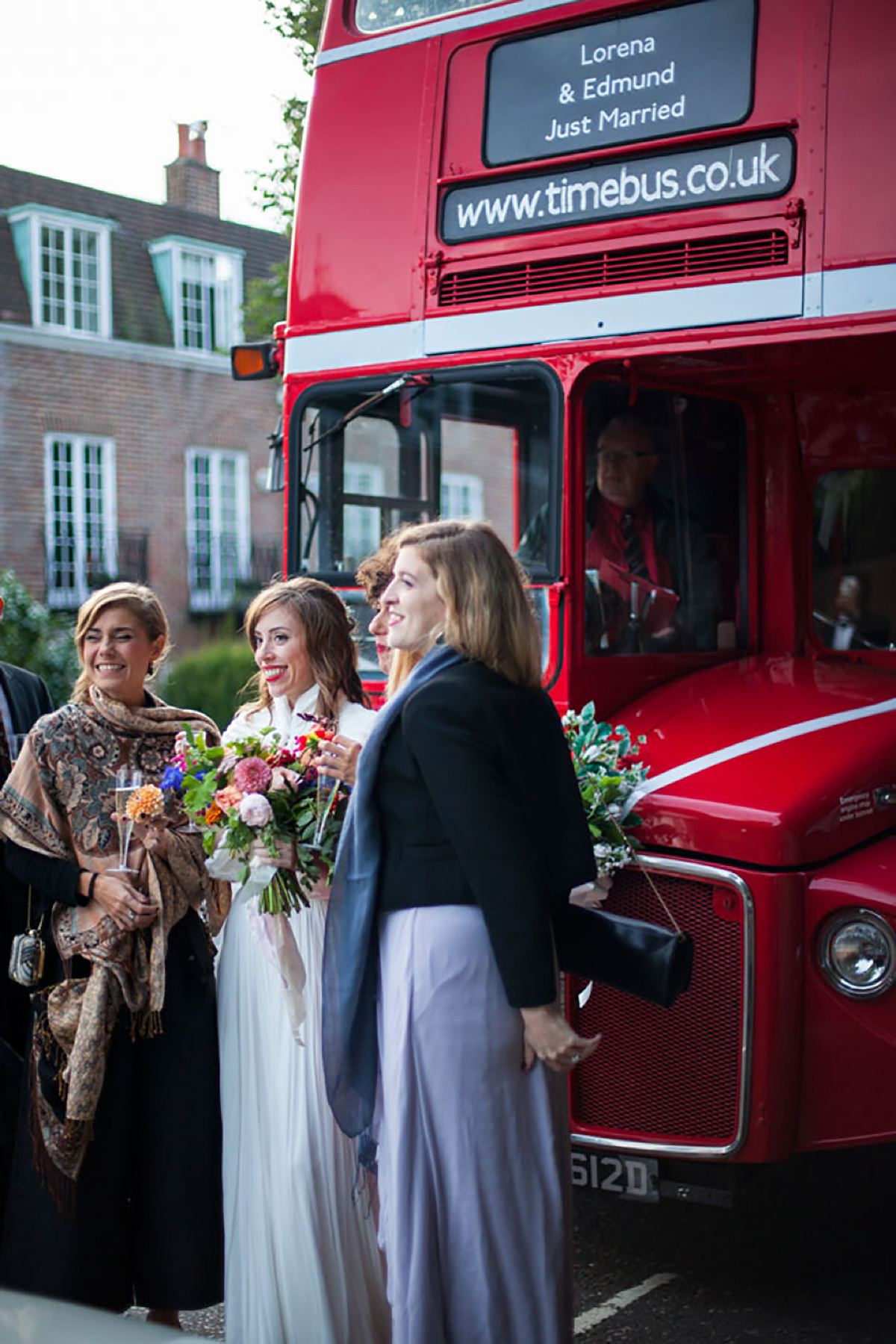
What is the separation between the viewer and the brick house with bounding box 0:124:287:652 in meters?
20.8

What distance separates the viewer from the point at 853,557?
528cm

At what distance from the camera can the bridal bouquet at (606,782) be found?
12.8ft

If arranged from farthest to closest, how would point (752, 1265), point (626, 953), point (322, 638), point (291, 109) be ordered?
point (291, 109) < point (752, 1265) < point (322, 638) < point (626, 953)

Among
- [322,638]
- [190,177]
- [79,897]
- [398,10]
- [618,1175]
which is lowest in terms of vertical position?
[618,1175]

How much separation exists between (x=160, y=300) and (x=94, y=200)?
183 centimetres

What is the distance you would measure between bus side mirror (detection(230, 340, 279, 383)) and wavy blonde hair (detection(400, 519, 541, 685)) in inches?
124

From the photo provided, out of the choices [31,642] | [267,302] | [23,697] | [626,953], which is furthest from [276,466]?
[31,642]

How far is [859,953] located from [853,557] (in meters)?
1.94

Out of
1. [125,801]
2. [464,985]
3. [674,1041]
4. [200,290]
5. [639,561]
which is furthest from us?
[200,290]

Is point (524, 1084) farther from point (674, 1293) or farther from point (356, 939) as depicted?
point (674, 1293)

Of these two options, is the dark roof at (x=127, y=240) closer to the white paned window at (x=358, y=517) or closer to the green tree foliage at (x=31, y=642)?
the green tree foliage at (x=31, y=642)

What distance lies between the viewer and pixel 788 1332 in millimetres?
3988

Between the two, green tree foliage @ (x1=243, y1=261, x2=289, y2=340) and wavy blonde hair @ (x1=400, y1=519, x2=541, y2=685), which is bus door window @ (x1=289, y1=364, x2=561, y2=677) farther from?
green tree foliage @ (x1=243, y1=261, x2=289, y2=340)

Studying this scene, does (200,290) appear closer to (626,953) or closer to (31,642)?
(31,642)
